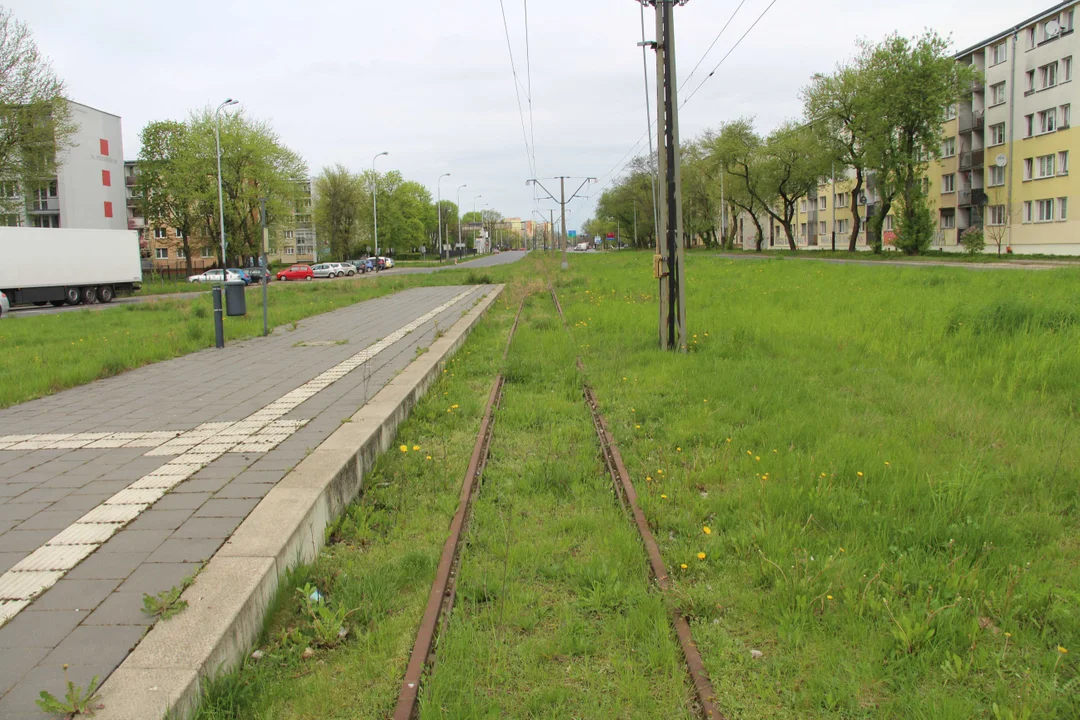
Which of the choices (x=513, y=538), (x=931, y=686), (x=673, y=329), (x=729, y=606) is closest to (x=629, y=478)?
(x=513, y=538)

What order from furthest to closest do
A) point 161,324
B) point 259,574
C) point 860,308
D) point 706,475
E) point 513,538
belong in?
point 161,324 < point 860,308 < point 706,475 < point 513,538 < point 259,574

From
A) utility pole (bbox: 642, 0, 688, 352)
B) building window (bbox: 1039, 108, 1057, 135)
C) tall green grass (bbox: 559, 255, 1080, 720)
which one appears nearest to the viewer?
tall green grass (bbox: 559, 255, 1080, 720)

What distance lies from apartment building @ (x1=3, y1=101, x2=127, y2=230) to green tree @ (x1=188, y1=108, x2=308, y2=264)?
6.52m

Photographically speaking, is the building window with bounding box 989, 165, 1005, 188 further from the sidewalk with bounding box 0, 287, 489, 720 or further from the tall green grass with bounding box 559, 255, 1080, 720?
the sidewalk with bounding box 0, 287, 489, 720

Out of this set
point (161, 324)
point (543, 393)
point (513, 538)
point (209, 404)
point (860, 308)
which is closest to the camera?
point (513, 538)

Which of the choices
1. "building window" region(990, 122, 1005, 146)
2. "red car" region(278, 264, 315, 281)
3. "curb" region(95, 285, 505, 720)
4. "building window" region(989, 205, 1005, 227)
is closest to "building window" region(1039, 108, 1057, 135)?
"building window" region(990, 122, 1005, 146)

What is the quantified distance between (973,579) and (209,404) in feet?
22.1

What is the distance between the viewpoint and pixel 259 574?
11.2ft

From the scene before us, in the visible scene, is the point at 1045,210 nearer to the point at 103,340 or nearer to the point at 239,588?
the point at 103,340

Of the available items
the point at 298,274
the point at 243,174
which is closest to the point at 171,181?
the point at 243,174

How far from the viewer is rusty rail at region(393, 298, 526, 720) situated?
2.90m

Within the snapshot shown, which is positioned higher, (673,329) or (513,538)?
(673,329)

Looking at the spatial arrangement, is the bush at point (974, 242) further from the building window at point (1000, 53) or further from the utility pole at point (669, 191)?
the utility pole at point (669, 191)

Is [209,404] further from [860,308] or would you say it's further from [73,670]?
[860,308]
